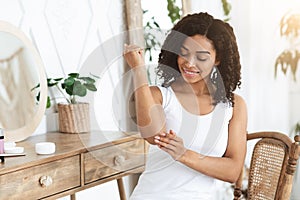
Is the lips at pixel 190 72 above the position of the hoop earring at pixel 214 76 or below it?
above

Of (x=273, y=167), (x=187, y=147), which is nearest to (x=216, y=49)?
(x=187, y=147)

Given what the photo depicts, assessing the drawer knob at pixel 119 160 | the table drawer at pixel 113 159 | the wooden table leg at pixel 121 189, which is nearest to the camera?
the table drawer at pixel 113 159

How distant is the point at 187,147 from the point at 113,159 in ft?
1.86

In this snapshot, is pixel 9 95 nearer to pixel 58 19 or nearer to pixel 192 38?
pixel 58 19

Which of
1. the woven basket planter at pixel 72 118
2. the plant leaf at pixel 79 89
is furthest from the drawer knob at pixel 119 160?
the plant leaf at pixel 79 89

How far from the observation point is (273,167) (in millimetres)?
1979

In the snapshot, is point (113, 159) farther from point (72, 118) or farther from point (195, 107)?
point (195, 107)

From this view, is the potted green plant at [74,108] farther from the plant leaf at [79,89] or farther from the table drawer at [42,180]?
the table drawer at [42,180]

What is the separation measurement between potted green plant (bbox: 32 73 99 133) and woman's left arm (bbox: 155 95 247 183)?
2.62 feet

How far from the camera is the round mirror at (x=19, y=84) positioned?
2264 millimetres

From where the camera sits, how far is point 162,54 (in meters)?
1.96

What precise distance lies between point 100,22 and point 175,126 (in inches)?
44.9

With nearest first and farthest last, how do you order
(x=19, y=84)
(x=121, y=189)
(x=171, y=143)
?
(x=171, y=143) → (x=19, y=84) → (x=121, y=189)

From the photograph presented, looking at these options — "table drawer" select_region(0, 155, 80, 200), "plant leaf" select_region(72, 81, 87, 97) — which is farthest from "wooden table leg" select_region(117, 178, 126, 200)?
"table drawer" select_region(0, 155, 80, 200)
